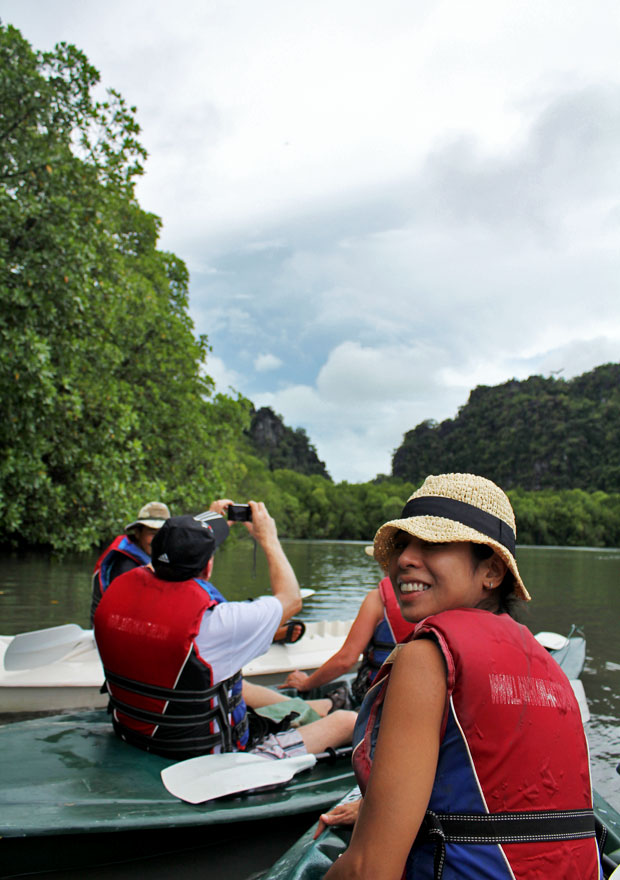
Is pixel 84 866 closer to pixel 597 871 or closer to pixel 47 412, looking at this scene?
pixel 597 871

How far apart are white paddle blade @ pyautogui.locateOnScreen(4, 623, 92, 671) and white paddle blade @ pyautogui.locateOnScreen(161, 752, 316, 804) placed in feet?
8.80

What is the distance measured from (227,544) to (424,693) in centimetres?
2324

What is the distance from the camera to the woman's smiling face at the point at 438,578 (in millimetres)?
1448

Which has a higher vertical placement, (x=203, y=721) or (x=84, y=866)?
(x=203, y=721)

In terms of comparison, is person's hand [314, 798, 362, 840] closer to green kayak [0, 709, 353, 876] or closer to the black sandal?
green kayak [0, 709, 353, 876]

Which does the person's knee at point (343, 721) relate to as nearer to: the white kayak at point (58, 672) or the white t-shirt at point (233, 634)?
the white t-shirt at point (233, 634)

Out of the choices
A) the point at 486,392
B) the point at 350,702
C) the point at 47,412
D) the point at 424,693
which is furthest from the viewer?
the point at 486,392

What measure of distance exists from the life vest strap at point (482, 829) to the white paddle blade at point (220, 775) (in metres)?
1.76

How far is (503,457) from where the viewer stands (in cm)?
10331

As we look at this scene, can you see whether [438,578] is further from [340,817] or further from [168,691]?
[168,691]

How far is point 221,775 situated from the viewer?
2.79 m

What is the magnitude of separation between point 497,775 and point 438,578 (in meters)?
0.41

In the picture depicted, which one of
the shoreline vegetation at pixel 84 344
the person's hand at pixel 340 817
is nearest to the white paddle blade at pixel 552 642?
the person's hand at pixel 340 817

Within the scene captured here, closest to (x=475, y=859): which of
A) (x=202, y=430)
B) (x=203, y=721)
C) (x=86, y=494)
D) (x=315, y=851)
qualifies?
(x=315, y=851)
